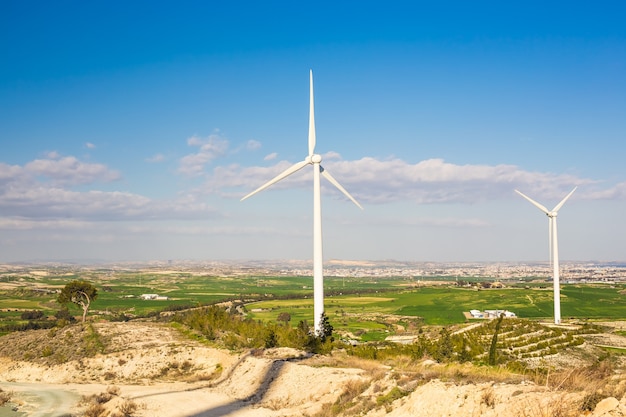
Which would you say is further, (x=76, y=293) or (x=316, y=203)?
(x=76, y=293)

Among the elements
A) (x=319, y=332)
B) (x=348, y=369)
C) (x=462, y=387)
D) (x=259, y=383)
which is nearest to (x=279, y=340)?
(x=319, y=332)

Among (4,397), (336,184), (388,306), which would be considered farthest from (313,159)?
(388,306)

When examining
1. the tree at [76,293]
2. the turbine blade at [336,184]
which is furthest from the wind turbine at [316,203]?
the tree at [76,293]

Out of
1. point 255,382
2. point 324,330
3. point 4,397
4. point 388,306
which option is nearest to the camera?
point 255,382

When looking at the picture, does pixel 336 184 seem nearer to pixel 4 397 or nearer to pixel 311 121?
pixel 311 121

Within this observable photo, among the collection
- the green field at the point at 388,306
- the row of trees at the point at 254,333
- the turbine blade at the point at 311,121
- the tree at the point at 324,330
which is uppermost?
the turbine blade at the point at 311,121

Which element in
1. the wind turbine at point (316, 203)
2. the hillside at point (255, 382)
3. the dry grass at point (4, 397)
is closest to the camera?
the hillside at point (255, 382)

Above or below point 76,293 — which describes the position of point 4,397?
below

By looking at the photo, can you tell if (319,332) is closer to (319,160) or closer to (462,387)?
(319,160)

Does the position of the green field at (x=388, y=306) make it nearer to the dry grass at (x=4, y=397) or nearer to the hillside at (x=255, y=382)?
the hillside at (x=255, y=382)
